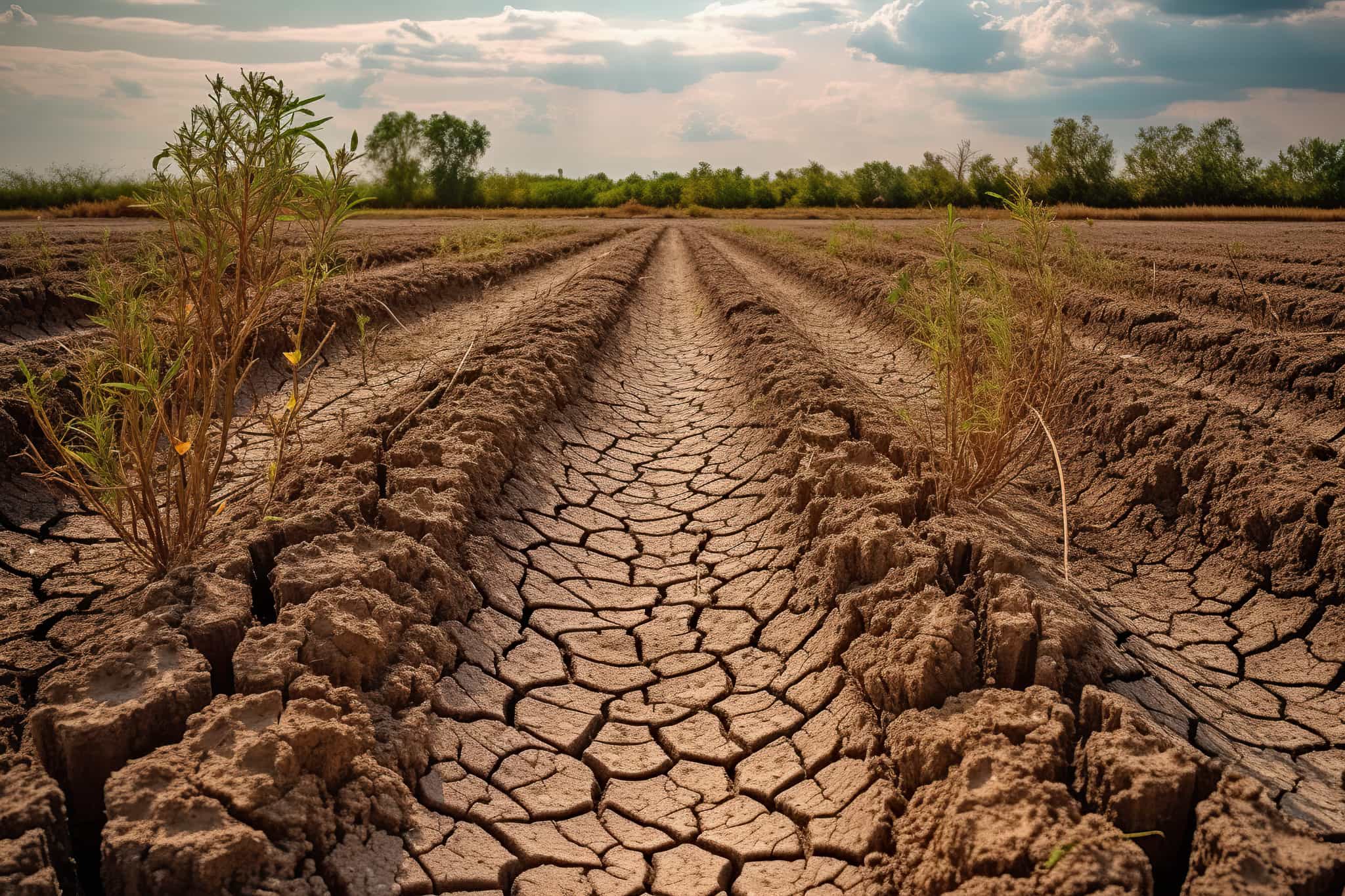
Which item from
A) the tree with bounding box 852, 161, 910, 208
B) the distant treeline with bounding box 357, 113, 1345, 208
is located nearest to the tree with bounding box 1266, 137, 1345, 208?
the distant treeline with bounding box 357, 113, 1345, 208

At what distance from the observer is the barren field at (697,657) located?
1836 millimetres

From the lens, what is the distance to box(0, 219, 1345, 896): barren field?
1836 millimetres

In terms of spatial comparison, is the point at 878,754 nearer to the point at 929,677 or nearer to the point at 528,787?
the point at 929,677

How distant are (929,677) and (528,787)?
1.19 meters

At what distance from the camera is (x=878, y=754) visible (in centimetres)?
237

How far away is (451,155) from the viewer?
176 ft

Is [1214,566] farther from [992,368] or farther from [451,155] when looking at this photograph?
[451,155]

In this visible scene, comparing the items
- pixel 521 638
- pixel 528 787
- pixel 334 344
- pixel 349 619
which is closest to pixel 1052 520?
pixel 521 638

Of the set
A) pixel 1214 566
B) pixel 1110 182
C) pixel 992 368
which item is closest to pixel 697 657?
pixel 992 368

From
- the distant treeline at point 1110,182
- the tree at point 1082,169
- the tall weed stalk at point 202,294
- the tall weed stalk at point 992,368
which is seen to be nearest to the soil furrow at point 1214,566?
the tall weed stalk at point 992,368

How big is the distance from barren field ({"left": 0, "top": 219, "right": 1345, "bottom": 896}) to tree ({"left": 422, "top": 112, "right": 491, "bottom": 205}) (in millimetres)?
51023

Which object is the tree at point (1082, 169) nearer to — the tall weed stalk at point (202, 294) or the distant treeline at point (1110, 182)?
the distant treeline at point (1110, 182)

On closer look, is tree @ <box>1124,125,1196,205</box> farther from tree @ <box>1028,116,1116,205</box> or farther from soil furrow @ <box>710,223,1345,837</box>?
soil furrow @ <box>710,223,1345,837</box>

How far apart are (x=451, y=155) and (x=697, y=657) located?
5606cm
